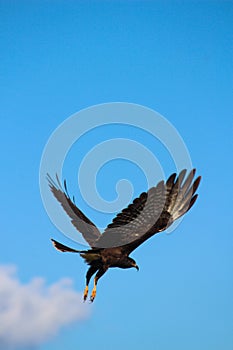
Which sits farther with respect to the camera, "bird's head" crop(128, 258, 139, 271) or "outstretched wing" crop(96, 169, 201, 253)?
"bird's head" crop(128, 258, 139, 271)

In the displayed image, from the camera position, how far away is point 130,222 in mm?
15242

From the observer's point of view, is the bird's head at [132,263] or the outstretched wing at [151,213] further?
the bird's head at [132,263]

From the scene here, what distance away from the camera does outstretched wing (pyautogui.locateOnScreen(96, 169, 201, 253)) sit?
49.5ft

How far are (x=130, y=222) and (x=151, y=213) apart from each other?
0.62 meters

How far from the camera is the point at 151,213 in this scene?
50.6 feet

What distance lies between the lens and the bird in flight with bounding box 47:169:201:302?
49.1ft

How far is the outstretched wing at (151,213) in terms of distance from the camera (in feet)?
49.5

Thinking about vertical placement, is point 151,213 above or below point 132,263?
above

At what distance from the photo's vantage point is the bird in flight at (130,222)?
1498cm

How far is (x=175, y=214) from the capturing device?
1563 centimetres

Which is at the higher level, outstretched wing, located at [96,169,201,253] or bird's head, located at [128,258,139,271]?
outstretched wing, located at [96,169,201,253]

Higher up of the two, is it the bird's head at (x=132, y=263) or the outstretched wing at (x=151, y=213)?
the outstretched wing at (x=151, y=213)

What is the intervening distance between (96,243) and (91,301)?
1.59m

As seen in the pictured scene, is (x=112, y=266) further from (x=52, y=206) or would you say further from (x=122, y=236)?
(x=52, y=206)
